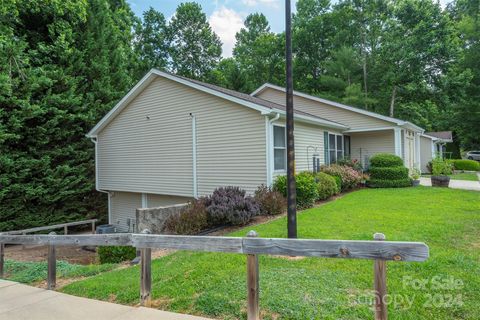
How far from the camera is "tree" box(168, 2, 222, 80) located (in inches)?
1409

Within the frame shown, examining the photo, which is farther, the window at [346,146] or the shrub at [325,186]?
the window at [346,146]

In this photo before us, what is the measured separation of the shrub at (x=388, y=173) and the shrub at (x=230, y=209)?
27.6 ft

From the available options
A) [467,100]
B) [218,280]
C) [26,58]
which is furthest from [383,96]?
[218,280]

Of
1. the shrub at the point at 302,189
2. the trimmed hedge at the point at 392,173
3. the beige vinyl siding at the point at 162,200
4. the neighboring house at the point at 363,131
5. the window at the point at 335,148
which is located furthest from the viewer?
the neighboring house at the point at 363,131

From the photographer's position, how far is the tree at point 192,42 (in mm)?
35781

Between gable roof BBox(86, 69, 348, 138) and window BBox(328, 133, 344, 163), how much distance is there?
56 centimetres

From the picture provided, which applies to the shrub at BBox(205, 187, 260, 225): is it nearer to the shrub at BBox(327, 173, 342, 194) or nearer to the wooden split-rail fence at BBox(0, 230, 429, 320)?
the wooden split-rail fence at BBox(0, 230, 429, 320)

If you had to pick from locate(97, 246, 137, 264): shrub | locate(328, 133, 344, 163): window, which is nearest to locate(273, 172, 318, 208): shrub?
locate(328, 133, 344, 163): window

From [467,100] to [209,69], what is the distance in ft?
89.8

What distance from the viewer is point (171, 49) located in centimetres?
3597

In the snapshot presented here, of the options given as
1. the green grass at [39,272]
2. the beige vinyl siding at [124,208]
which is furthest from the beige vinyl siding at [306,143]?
the beige vinyl siding at [124,208]

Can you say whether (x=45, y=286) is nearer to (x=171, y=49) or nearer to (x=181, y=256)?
(x=181, y=256)

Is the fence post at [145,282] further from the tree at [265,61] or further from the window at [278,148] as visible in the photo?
the tree at [265,61]

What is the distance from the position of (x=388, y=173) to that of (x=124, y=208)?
1296 centimetres
